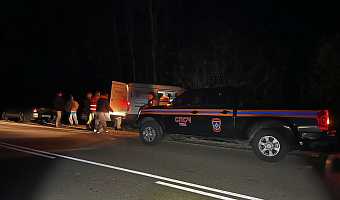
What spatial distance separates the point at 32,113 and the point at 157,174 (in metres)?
13.8

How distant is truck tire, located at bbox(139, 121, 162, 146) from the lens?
355 inches

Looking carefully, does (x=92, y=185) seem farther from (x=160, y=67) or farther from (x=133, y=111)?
(x=160, y=67)

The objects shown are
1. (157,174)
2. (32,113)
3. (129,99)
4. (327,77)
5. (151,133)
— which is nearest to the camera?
(157,174)

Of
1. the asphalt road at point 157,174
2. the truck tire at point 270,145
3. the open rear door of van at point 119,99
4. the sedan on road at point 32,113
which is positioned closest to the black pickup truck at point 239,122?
the truck tire at point 270,145

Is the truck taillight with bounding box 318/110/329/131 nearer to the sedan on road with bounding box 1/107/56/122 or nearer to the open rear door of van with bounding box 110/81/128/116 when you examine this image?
the open rear door of van with bounding box 110/81/128/116

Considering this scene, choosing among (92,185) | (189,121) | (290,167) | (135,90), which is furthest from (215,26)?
(92,185)

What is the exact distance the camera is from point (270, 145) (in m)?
7.00

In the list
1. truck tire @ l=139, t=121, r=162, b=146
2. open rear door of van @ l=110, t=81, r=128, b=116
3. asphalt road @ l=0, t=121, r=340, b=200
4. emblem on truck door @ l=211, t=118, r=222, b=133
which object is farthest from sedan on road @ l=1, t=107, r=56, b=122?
emblem on truck door @ l=211, t=118, r=222, b=133

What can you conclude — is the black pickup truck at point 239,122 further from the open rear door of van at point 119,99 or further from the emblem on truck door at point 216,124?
the open rear door of van at point 119,99

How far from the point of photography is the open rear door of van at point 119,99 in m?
13.5

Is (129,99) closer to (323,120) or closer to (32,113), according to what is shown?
(32,113)

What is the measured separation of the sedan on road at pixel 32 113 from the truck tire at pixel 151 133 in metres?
9.40

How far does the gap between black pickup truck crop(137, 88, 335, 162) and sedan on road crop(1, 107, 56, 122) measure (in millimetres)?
9447

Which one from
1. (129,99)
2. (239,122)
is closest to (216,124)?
(239,122)
